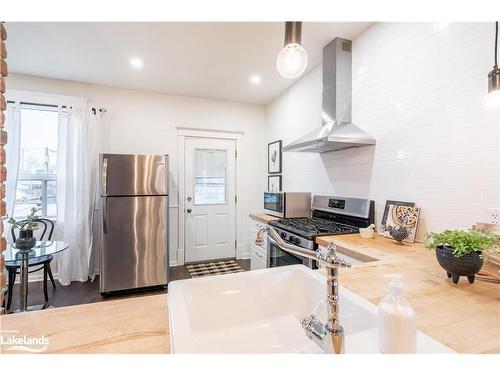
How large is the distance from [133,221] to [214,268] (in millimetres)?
1381

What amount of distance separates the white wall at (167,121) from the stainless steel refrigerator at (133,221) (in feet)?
2.53

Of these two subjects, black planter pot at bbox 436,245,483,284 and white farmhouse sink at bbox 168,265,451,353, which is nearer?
white farmhouse sink at bbox 168,265,451,353

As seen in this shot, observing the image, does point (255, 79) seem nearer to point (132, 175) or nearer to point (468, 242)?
point (132, 175)

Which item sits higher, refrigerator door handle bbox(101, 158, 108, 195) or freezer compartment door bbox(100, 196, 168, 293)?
refrigerator door handle bbox(101, 158, 108, 195)

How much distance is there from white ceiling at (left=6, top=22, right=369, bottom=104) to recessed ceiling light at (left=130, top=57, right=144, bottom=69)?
0.15ft

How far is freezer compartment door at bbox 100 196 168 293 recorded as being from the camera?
2816 mm

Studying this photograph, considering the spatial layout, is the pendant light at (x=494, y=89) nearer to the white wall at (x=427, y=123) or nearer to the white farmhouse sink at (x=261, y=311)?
the white wall at (x=427, y=123)

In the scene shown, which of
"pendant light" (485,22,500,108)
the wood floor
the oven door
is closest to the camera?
"pendant light" (485,22,500,108)

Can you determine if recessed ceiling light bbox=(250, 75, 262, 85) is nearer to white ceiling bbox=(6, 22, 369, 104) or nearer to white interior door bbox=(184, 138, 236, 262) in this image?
white ceiling bbox=(6, 22, 369, 104)

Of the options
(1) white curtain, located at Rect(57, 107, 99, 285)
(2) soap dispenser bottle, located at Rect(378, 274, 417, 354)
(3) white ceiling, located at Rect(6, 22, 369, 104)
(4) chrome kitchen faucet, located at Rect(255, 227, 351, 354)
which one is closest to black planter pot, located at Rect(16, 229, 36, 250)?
(1) white curtain, located at Rect(57, 107, 99, 285)

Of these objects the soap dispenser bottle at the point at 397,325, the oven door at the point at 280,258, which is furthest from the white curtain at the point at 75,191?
the soap dispenser bottle at the point at 397,325

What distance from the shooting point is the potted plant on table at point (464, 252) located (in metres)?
0.94

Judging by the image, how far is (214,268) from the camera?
3.66 m
